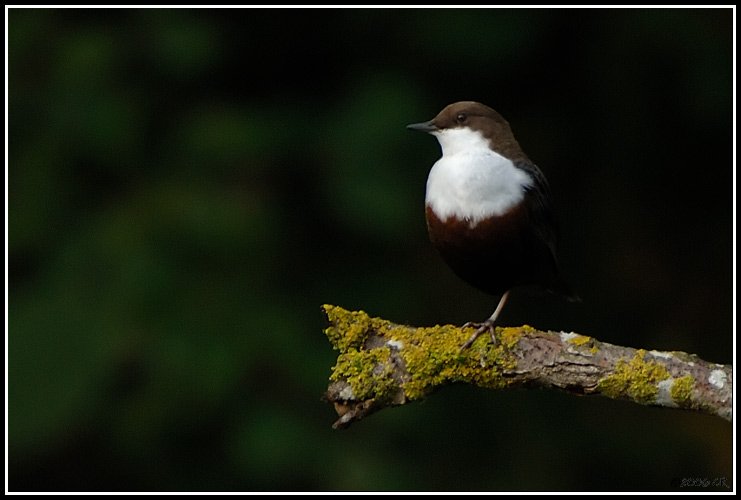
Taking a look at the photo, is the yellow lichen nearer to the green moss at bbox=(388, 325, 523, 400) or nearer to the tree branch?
the tree branch

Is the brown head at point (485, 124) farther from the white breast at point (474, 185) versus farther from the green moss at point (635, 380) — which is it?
the green moss at point (635, 380)

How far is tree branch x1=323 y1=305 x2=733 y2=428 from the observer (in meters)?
3.40

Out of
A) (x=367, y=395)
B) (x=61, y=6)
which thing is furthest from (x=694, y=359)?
(x=61, y=6)

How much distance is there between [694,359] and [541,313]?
2914mm

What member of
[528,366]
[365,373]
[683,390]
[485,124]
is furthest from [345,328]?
[683,390]

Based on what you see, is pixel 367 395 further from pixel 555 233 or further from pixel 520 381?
pixel 555 233

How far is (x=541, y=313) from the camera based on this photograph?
6.39 metres

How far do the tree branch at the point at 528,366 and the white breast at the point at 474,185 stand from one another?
0.42 meters

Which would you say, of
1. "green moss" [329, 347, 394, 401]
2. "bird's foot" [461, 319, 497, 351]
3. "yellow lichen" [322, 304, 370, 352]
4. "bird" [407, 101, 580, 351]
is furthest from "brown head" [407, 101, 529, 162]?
"green moss" [329, 347, 394, 401]

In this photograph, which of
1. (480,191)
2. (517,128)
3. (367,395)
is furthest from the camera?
(517,128)

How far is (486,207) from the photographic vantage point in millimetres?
3627

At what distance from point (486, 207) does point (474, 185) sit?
84 millimetres

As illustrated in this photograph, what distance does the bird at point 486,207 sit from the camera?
3621 millimetres

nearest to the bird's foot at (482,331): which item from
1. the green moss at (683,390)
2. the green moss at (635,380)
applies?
the green moss at (635,380)
